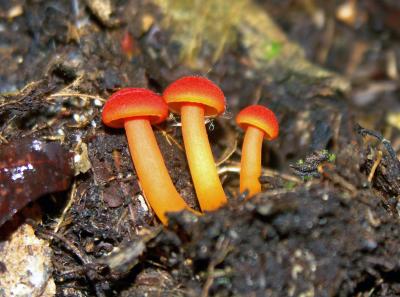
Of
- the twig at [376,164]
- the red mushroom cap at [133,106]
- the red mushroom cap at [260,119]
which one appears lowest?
the twig at [376,164]

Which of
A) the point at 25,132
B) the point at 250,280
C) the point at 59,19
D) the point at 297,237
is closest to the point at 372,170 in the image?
the point at 297,237

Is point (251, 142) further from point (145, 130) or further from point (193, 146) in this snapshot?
point (145, 130)

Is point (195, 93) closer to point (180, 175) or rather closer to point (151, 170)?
point (151, 170)

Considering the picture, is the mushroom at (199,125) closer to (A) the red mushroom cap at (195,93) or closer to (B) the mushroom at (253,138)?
(A) the red mushroom cap at (195,93)

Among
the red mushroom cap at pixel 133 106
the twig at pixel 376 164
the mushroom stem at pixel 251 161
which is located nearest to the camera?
the red mushroom cap at pixel 133 106

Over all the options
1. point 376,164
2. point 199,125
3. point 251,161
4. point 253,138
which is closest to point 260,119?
point 253,138

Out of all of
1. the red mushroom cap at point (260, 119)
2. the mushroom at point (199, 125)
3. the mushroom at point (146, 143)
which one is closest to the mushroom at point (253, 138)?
the red mushroom cap at point (260, 119)
